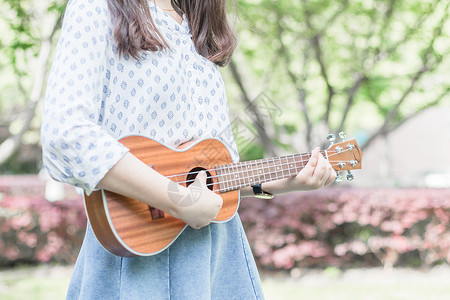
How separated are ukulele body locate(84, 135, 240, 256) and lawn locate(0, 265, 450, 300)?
4.26 metres

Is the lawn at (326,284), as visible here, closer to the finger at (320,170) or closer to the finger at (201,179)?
the finger at (320,170)

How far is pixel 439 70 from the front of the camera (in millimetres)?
6824

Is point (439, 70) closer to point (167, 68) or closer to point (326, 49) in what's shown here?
point (326, 49)

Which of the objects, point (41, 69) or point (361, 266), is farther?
point (361, 266)

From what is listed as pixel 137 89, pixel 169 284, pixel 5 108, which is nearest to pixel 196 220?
pixel 169 284

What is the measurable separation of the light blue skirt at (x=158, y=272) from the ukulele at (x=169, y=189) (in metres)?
0.04

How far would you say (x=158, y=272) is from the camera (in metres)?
1.17

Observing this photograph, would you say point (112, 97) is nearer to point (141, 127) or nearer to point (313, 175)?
point (141, 127)

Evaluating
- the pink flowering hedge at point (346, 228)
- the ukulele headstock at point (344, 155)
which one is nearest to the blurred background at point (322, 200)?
the pink flowering hedge at point (346, 228)

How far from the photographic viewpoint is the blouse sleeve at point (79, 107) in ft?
3.30

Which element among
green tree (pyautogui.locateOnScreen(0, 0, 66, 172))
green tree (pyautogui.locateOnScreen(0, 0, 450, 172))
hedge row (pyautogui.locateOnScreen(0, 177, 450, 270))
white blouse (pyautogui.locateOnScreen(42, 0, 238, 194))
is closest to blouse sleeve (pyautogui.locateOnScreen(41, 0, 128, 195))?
white blouse (pyautogui.locateOnScreen(42, 0, 238, 194))

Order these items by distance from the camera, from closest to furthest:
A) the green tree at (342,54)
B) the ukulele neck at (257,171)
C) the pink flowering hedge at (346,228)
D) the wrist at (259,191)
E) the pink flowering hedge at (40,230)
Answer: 1. the ukulele neck at (257,171)
2. the wrist at (259,191)
3. the pink flowering hedge at (346,228)
4. the green tree at (342,54)
5. the pink flowering hedge at (40,230)

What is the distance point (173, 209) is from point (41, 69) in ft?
15.1

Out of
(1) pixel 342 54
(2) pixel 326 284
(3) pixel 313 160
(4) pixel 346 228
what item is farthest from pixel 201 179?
(1) pixel 342 54
